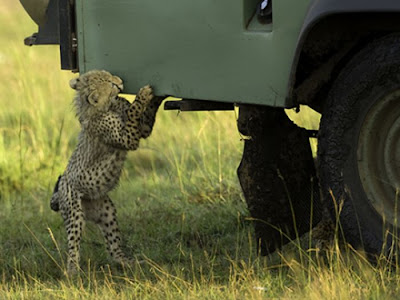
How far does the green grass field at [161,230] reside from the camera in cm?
463

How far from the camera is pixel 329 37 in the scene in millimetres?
4543

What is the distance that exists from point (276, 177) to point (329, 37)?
2.78ft

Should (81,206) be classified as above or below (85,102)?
below

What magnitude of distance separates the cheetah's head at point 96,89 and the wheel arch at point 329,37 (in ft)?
3.77

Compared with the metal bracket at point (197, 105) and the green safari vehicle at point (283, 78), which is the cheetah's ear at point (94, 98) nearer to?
the green safari vehicle at point (283, 78)

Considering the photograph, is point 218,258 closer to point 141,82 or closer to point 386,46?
point 141,82

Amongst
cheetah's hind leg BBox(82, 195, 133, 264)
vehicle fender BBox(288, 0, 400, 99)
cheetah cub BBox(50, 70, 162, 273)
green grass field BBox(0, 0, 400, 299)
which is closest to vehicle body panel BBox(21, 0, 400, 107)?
vehicle fender BBox(288, 0, 400, 99)

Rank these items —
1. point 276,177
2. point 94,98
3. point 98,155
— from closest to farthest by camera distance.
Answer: point 276,177 < point 94,98 < point 98,155

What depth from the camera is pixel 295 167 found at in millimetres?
5098

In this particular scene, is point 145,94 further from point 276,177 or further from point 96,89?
point 276,177

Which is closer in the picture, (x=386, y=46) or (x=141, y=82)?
(x=386, y=46)

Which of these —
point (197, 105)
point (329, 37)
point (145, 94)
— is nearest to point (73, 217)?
point (145, 94)

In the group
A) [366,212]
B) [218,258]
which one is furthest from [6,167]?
[366,212]

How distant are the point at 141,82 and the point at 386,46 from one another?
145 cm
